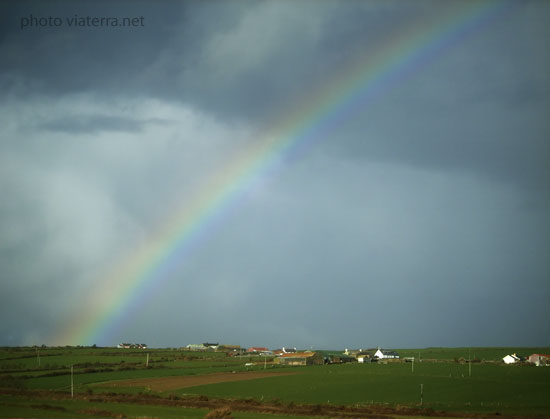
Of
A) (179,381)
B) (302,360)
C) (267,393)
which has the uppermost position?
(267,393)

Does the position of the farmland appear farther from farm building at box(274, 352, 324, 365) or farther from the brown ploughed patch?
farm building at box(274, 352, 324, 365)

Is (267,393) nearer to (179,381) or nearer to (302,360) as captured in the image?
(179,381)

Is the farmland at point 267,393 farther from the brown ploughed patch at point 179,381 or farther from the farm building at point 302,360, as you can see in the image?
the farm building at point 302,360

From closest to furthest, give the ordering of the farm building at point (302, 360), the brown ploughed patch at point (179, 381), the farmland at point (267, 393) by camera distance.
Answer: the farmland at point (267, 393), the brown ploughed patch at point (179, 381), the farm building at point (302, 360)

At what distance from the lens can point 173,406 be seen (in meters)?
67.4

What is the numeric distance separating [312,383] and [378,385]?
10.5m

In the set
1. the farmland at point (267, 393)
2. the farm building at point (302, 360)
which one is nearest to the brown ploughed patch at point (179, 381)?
the farmland at point (267, 393)

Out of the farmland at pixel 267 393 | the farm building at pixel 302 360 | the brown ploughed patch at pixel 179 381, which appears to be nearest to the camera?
the farmland at pixel 267 393

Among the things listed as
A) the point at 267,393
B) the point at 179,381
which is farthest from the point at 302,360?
the point at 267,393

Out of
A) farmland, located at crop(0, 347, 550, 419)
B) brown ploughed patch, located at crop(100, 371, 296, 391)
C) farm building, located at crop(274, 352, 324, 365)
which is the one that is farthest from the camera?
farm building, located at crop(274, 352, 324, 365)

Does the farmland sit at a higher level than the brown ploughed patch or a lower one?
higher

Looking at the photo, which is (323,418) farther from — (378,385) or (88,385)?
(88,385)

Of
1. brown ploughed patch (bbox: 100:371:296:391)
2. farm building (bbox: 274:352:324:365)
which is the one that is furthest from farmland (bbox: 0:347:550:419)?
farm building (bbox: 274:352:324:365)

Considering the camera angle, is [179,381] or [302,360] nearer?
[179,381]
